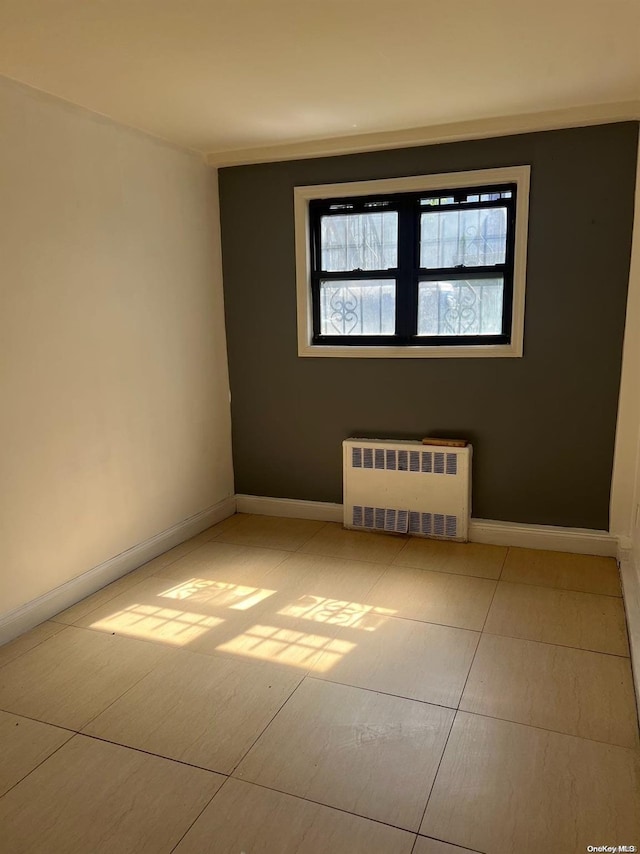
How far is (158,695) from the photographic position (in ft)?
7.68

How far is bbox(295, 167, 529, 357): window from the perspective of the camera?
353 cm

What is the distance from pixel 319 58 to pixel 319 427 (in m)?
2.22

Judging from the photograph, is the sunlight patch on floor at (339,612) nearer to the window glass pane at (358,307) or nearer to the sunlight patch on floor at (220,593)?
the sunlight patch on floor at (220,593)

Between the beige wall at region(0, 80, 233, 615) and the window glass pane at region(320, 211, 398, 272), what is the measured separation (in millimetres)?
768

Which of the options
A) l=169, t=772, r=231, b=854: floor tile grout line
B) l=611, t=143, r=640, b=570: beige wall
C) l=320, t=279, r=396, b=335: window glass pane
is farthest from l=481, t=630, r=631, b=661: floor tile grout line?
l=320, t=279, r=396, b=335: window glass pane

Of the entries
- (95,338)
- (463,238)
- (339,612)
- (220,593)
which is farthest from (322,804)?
(463,238)

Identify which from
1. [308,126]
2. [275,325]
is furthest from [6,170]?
[275,325]

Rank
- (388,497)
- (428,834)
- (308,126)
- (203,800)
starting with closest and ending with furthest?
(428,834), (203,800), (308,126), (388,497)

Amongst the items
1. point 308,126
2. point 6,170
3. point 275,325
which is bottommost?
point 275,325

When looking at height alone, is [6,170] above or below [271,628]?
above

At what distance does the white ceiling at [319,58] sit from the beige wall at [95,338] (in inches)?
11.0

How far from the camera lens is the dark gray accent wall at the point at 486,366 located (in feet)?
10.9

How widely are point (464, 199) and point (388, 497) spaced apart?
186 centimetres

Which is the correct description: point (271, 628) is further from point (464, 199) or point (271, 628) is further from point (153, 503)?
point (464, 199)
